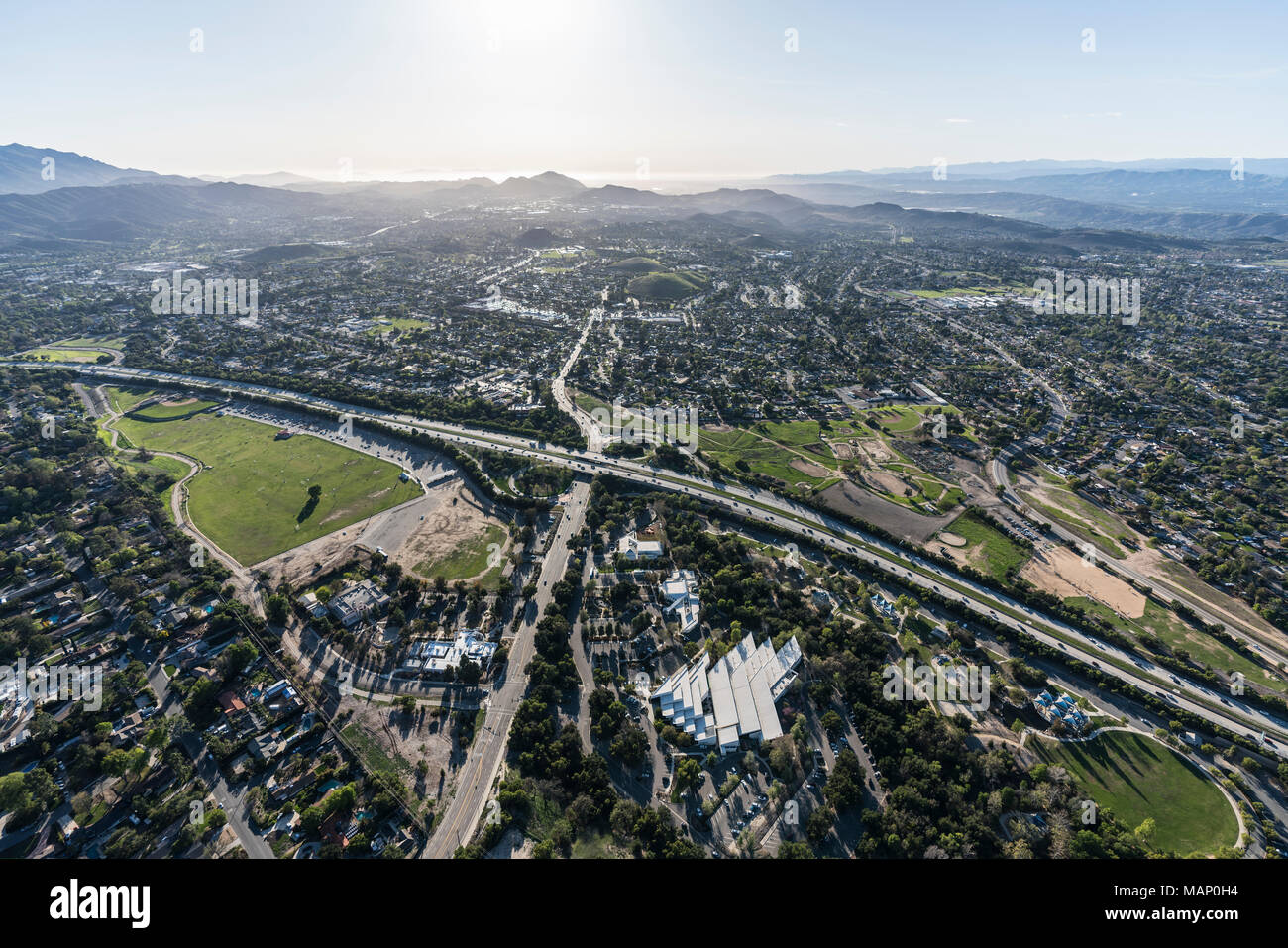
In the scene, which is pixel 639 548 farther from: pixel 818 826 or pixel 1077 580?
pixel 1077 580

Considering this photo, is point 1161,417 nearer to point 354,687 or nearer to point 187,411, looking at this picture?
point 354,687

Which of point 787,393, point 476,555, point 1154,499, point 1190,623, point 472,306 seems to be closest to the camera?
point 1190,623

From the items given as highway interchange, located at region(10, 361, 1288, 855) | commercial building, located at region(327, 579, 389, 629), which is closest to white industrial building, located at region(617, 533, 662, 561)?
highway interchange, located at region(10, 361, 1288, 855)

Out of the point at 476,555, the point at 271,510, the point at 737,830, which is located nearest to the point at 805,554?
the point at 737,830

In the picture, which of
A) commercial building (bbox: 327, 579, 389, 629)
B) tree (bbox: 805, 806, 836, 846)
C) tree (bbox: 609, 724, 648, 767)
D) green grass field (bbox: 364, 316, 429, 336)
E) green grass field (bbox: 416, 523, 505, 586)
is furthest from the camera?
green grass field (bbox: 364, 316, 429, 336)

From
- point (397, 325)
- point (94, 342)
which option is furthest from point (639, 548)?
point (94, 342)

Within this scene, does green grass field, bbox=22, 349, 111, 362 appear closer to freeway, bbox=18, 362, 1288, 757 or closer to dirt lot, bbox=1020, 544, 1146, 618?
freeway, bbox=18, 362, 1288, 757
